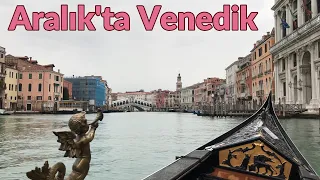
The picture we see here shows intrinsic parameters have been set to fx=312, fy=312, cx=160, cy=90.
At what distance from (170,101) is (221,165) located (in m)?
89.0

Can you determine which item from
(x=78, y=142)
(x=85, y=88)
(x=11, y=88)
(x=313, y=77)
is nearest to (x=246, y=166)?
(x=78, y=142)

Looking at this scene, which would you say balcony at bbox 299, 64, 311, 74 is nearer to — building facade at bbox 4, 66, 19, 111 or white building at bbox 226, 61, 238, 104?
white building at bbox 226, 61, 238, 104

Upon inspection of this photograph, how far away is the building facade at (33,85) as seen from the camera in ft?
114

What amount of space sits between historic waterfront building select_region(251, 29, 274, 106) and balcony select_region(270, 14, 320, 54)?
2.91 m

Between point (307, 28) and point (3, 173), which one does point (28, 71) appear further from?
point (3, 173)

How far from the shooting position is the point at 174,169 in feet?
6.45

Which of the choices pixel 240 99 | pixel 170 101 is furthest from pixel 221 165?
pixel 170 101

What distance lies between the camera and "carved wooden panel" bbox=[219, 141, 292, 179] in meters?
1.79

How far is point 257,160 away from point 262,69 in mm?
25111

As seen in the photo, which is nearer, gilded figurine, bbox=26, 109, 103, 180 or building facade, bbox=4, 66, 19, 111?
gilded figurine, bbox=26, 109, 103, 180

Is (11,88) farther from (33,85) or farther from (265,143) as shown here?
(265,143)

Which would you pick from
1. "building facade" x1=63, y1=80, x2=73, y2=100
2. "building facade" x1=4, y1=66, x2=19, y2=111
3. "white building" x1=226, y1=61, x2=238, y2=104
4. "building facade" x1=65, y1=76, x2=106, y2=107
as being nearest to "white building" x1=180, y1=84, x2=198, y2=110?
"building facade" x1=65, y1=76, x2=106, y2=107

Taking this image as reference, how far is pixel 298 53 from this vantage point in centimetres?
1741

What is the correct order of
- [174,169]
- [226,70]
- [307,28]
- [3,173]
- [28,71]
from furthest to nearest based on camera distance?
[226,70] < [28,71] < [307,28] < [3,173] < [174,169]
